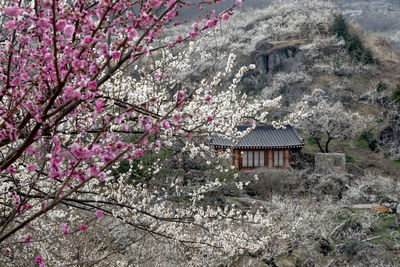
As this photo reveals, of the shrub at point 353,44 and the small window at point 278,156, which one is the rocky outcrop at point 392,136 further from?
the shrub at point 353,44

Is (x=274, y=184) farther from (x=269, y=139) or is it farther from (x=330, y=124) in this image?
(x=330, y=124)

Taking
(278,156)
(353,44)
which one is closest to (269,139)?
(278,156)

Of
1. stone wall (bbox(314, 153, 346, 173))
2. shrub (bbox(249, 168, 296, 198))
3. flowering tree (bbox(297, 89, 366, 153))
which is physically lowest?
shrub (bbox(249, 168, 296, 198))

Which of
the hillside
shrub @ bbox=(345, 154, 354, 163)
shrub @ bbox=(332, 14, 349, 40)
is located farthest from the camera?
shrub @ bbox=(332, 14, 349, 40)

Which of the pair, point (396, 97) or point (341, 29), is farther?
point (341, 29)

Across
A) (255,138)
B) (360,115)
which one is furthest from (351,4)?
(255,138)

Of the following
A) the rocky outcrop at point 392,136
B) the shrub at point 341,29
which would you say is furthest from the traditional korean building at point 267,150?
the shrub at point 341,29

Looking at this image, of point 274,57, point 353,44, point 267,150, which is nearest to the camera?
point 267,150

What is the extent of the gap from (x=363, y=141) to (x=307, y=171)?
9.71m

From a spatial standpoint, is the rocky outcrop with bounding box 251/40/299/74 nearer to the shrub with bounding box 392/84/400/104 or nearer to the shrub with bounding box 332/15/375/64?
the shrub with bounding box 332/15/375/64

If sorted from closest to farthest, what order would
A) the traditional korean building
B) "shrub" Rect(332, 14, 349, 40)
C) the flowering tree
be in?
the traditional korean building < the flowering tree < "shrub" Rect(332, 14, 349, 40)

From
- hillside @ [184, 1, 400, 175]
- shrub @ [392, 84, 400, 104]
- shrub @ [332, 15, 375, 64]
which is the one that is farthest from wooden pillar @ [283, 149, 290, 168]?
shrub @ [332, 15, 375, 64]

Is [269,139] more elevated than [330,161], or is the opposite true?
[269,139]

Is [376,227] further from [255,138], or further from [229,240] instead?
[229,240]
